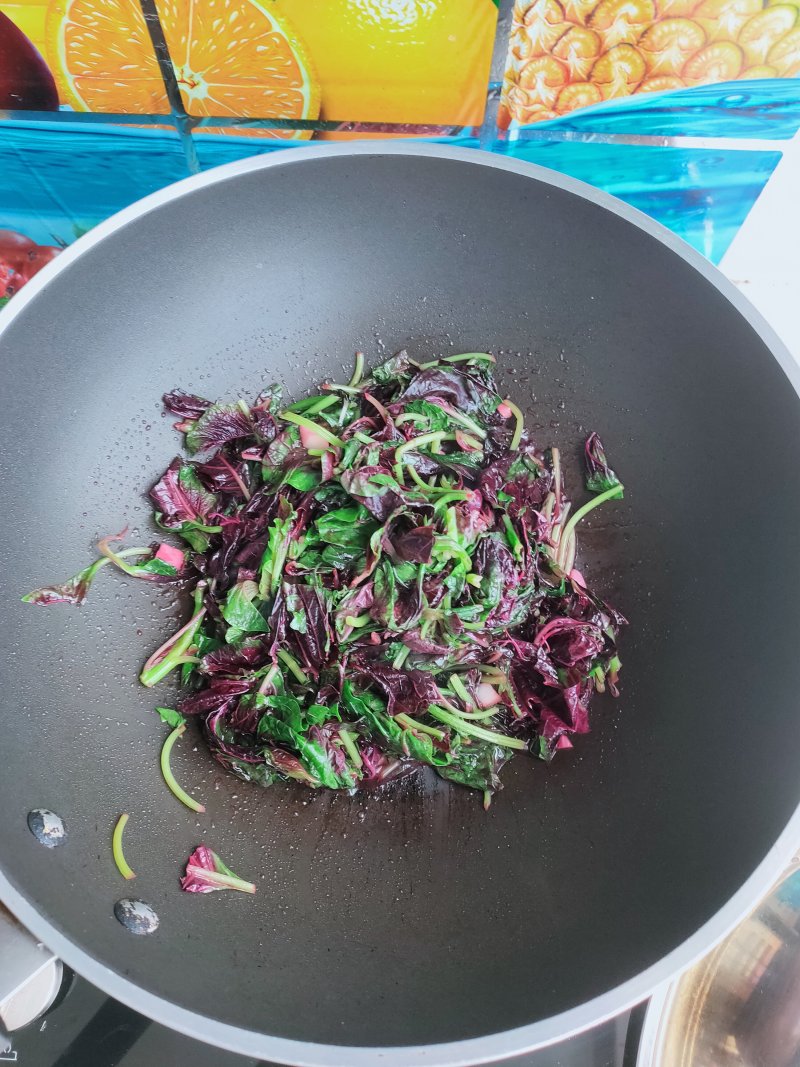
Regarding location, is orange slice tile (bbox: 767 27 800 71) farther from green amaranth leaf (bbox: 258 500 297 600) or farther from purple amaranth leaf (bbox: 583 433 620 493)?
green amaranth leaf (bbox: 258 500 297 600)

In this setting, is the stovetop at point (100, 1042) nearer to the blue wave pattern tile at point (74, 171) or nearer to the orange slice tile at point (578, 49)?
the blue wave pattern tile at point (74, 171)

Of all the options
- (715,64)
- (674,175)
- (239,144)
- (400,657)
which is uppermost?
(239,144)

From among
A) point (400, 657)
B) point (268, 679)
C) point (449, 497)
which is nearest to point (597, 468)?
point (449, 497)

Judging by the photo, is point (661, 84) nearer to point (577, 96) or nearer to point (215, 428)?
A: point (577, 96)

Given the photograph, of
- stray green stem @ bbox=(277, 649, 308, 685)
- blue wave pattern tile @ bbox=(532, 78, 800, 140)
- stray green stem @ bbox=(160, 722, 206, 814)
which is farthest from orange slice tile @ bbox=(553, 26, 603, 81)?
stray green stem @ bbox=(160, 722, 206, 814)

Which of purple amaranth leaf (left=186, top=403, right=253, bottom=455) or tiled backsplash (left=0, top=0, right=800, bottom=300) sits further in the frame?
tiled backsplash (left=0, top=0, right=800, bottom=300)

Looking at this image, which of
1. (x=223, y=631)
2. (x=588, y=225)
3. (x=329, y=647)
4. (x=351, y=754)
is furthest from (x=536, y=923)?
(x=588, y=225)
